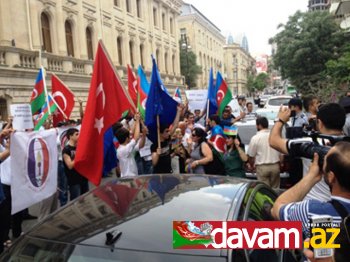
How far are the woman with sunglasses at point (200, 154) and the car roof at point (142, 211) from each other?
7.54 feet

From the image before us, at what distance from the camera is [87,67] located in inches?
818

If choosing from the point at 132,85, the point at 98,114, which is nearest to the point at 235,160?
the point at 98,114

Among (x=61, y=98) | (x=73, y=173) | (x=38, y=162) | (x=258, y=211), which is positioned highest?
(x=61, y=98)

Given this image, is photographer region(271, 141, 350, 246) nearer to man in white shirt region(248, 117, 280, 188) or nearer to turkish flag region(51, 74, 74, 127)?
man in white shirt region(248, 117, 280, 188)

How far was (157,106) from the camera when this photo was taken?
19.4 feet

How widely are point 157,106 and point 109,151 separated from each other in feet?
4.07

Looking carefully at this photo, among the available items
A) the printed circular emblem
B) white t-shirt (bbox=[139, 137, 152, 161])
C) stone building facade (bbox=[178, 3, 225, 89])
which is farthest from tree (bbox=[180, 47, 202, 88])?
the printed circular emblem

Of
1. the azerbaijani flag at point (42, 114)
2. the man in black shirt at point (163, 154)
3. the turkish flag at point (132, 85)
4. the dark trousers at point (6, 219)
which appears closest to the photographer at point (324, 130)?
the man in black shirt at point (163, 154)

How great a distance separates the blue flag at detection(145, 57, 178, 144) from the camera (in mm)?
5816

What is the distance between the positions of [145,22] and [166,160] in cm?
2645

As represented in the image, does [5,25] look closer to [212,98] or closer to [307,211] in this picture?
[212,98]

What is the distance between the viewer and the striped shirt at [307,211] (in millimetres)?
1696

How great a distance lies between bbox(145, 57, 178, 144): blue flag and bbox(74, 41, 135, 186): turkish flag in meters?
1.06

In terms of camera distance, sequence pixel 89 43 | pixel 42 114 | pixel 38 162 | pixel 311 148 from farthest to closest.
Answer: pixel 89 43
pixel 42 114
pixel 38 162
pixel 311 148
